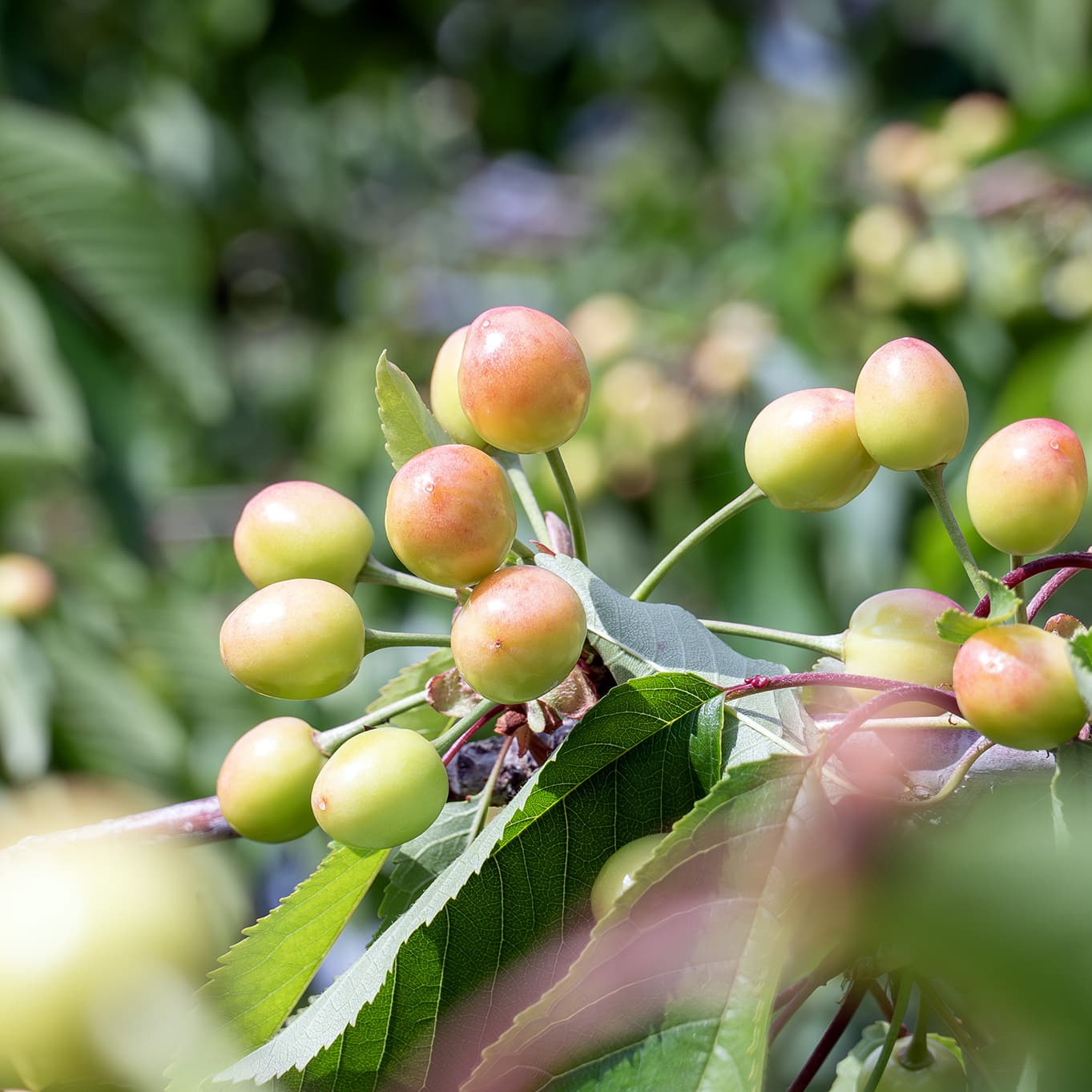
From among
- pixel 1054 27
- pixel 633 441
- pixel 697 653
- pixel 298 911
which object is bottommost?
pixel 633 441

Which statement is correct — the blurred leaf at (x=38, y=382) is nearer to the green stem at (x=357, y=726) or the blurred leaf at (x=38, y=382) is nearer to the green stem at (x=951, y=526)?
the green stem at (x=357, y=726)

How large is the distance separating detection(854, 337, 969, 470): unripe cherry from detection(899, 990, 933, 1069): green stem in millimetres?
297

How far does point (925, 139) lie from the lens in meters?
2.42

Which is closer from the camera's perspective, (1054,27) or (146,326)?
(146,326)

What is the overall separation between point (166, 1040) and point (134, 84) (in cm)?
364

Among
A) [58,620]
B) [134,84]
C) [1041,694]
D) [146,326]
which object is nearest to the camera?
[1041,694]

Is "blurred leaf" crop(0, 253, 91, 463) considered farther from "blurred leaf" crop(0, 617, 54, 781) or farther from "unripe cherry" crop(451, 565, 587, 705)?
"unripe cherry" crop(451, 565, 587, 705)

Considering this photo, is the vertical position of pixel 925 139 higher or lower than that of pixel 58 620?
higher

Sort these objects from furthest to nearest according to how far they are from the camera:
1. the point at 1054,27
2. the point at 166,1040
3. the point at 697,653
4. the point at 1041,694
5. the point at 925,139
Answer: the point at 1054,27
the point at 925,139
the point at 166,1040
the point at 697,653
the point at 1041,694

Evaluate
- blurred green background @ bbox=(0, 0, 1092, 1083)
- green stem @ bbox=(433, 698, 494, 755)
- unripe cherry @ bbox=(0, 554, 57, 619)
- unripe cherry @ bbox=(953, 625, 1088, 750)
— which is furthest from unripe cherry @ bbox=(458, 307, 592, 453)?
unripe cherry @ bbox=(0, 554, 57, 619)

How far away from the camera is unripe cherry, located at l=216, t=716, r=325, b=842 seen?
0.60 m

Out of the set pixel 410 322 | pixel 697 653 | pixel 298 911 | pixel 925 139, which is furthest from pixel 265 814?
pixel 410 322

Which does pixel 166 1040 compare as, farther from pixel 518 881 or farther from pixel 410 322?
pixel 410 322

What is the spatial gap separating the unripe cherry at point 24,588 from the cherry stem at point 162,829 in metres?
1.29
